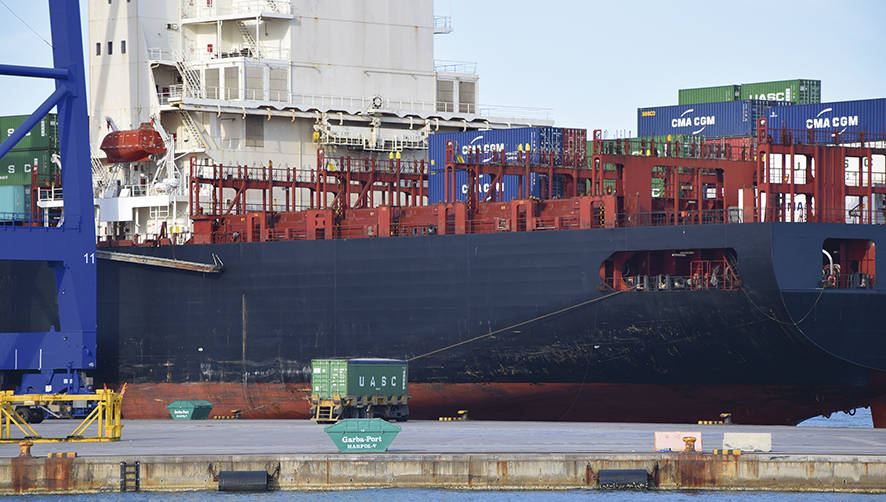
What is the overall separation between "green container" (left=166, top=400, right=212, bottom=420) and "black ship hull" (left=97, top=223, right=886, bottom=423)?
1213mm

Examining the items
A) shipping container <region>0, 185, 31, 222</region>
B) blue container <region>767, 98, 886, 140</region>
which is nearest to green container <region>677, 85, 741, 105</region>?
blue container <region>767, 98, 886, 140</region>

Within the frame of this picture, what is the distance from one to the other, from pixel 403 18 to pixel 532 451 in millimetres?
29240

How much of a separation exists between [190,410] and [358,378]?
27.7 feet

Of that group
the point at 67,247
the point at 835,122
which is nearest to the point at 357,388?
the point at 67,247

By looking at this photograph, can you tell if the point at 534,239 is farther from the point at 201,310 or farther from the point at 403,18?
the point at 403,18

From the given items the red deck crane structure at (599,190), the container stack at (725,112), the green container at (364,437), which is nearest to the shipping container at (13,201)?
the red deck crane structure at (599,190)

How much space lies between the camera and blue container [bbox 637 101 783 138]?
157 ft

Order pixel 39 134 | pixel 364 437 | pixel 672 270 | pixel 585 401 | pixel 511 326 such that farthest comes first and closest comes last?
pixel 39 134 → pixel 511 326 → pixel 585 401 → pixel 672 270 → pixel 364 437

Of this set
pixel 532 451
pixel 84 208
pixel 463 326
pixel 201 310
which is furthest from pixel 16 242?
pixel 532 451

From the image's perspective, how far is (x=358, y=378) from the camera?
41250 mm

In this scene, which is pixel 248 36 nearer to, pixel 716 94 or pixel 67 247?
pixel 67 247

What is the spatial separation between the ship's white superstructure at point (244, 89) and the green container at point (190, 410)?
7.22m

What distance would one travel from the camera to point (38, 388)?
4394cm

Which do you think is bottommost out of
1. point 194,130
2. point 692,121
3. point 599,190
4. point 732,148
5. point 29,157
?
point 599,190
